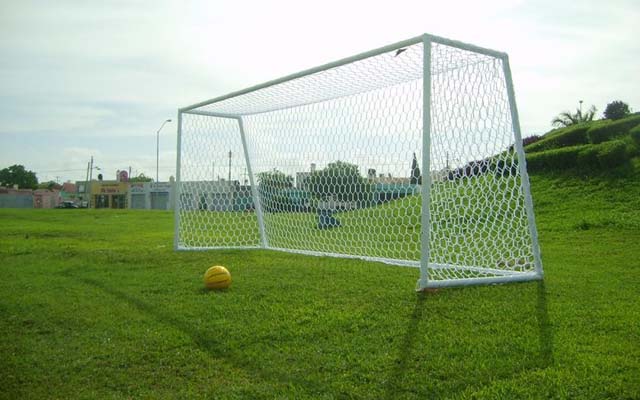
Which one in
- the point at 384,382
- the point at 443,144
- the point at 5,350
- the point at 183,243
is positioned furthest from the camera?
the point at 183,243

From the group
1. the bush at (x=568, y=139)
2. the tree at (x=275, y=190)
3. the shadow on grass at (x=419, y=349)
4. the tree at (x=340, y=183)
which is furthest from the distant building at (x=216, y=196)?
the bush at (x=568, y=139)

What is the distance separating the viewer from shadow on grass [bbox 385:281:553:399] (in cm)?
317

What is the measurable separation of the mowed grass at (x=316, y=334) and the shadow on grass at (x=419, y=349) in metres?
0.01

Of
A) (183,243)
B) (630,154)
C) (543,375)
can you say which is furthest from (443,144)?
(630,154)

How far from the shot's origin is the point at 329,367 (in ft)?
11.7

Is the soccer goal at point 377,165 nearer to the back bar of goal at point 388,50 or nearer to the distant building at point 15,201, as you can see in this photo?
the back bar of goal at point 388,50

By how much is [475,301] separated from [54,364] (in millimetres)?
3866

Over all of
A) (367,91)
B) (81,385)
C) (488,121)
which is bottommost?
(81,385)

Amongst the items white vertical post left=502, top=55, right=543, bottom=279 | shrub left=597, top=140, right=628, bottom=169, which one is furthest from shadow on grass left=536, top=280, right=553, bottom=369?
shrub left=597, top=140, right=628, bottom=169

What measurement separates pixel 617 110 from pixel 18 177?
105 metres

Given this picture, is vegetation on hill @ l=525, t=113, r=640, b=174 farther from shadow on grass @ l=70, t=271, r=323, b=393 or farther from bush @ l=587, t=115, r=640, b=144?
shadow on grass @ l=70, t=271, r=323, b=393

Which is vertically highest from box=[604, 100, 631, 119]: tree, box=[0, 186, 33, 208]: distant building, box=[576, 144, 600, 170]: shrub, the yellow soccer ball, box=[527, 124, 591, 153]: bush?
box=[604, 100, 631, 119]: tree

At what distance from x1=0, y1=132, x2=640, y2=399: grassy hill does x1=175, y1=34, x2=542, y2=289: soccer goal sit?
91 centimetres

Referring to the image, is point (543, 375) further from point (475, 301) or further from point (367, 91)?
point (367, 91)
